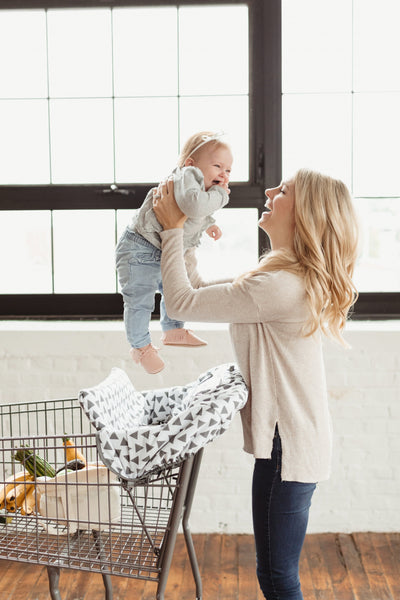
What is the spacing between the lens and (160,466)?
1.78 meters

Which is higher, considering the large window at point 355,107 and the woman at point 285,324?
the large window at point 355,107

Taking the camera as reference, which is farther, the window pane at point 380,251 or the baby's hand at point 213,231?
the window pane at point 380,251

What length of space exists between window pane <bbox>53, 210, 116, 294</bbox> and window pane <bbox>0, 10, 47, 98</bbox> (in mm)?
589

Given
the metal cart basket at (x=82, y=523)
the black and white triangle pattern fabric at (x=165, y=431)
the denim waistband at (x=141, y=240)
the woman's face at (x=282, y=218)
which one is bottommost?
the metal cart basket at (x=82, y=523)

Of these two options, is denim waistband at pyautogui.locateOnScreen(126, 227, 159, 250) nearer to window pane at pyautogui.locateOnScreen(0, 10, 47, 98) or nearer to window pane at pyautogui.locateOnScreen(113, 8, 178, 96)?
window pane at pyautogui.locateOnScreen(113, 8, 178, 96)

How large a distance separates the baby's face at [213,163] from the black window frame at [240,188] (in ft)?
4.52

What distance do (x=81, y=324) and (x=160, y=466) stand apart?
63.3 inches

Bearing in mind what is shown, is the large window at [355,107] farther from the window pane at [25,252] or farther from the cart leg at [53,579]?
the cart leg at [53,579]

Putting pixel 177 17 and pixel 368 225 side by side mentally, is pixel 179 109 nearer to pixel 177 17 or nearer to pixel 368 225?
pixel 177 17

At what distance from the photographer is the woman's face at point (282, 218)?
1.89 meters

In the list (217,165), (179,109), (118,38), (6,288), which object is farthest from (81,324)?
(217,165)

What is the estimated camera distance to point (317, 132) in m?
3.36

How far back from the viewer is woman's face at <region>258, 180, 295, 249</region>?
1891 mm

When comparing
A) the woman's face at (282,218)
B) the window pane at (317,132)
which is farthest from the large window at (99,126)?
the woman's face at (282,218)
